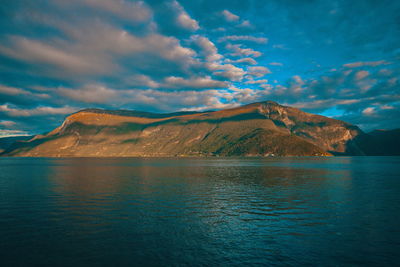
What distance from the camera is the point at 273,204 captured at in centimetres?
4994

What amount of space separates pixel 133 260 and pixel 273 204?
33475 millimetres

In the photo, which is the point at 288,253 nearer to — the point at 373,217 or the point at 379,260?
the point at 379,260

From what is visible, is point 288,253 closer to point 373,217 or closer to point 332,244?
point 332,244

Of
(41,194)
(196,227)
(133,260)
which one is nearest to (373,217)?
(196,227)

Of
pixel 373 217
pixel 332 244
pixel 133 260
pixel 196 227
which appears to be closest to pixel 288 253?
pixel 332 244

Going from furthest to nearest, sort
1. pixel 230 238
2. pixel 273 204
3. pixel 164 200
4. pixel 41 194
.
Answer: pixel 41 194 < pixel 164 200 < pixel 273 204 < pixel 230 238

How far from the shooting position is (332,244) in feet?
91.8

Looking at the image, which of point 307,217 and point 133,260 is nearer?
point 133,260

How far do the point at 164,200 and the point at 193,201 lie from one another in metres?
6.13

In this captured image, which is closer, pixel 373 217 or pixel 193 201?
pixel 373 217

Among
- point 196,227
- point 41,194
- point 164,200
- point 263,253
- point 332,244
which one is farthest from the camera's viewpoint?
point 41,194

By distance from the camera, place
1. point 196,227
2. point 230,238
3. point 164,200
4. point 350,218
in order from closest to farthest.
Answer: point 230,238 → point 196,227 → point 350,218 → point 164,200

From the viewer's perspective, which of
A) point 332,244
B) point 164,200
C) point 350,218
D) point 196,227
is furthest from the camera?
point 164,200

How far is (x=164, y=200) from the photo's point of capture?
5356 cm
